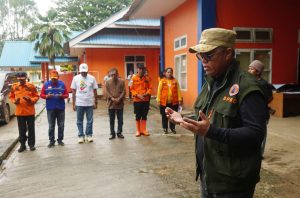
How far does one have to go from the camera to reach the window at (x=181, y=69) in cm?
1314

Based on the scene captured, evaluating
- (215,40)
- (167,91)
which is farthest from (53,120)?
(215,40)

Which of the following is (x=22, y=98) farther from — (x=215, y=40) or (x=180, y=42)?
(x=180, y=42)

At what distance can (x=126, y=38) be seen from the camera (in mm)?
20844

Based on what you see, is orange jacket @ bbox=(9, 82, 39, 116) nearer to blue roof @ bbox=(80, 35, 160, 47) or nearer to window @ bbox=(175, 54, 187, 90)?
window @ bbox=(175, 54, 187, 90)

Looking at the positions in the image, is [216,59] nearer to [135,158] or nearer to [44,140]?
[135,158]

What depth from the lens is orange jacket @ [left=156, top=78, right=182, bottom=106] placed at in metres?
8.20

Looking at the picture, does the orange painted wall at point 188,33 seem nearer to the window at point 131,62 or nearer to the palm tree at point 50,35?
the window at point 131,62

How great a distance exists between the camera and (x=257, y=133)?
1847mm

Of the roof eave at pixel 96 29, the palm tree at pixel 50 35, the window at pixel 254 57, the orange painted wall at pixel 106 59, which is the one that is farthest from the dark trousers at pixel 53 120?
the palm tree at pixel 50 35

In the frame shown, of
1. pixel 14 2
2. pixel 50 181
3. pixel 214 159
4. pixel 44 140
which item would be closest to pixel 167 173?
pixel 50 181

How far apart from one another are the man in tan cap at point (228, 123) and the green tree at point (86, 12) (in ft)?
148

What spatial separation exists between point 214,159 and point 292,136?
240 inches

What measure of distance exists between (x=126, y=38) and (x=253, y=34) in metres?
11.1

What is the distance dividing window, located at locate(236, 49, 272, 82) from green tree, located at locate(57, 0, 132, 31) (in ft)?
120
